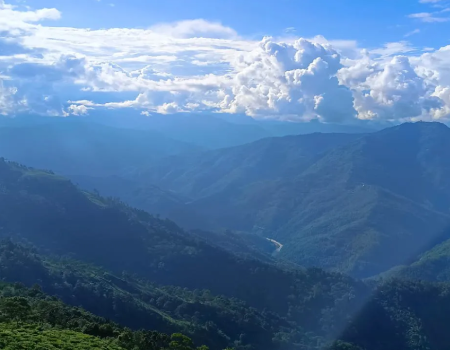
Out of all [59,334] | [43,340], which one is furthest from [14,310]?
[43,340]

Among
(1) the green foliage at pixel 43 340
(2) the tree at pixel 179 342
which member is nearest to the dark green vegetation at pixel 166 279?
(2) the tree at pixel 179 342

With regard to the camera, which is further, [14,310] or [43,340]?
[14,310]

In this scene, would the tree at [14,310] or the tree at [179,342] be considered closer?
the tree at [14,310]

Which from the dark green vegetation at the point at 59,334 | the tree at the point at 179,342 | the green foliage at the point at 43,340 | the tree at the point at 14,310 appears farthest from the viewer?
the tree at the point at 179,342

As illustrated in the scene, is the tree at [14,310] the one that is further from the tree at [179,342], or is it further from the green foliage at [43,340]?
the tree at [179,342]

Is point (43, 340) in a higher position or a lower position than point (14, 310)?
higher

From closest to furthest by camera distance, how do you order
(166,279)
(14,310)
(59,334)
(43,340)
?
1. (43,340)
2. (59,334)
3. (14,310)
4. (166,279)

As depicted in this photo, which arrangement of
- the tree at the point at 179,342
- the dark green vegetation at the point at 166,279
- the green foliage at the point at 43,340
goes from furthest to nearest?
the dark green vegetation at the point at 166,279, the tree at the point at 179,342, the green foliage at the point at 43,340

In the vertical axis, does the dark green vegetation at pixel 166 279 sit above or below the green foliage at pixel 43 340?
below

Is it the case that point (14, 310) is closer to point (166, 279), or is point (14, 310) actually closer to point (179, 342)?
point (179, 342)

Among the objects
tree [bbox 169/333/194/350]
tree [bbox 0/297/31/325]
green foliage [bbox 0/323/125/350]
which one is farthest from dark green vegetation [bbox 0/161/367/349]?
green foliage [bbox 0/323/125/350]

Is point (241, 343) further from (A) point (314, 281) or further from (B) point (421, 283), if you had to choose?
(B) point (421, 283)
